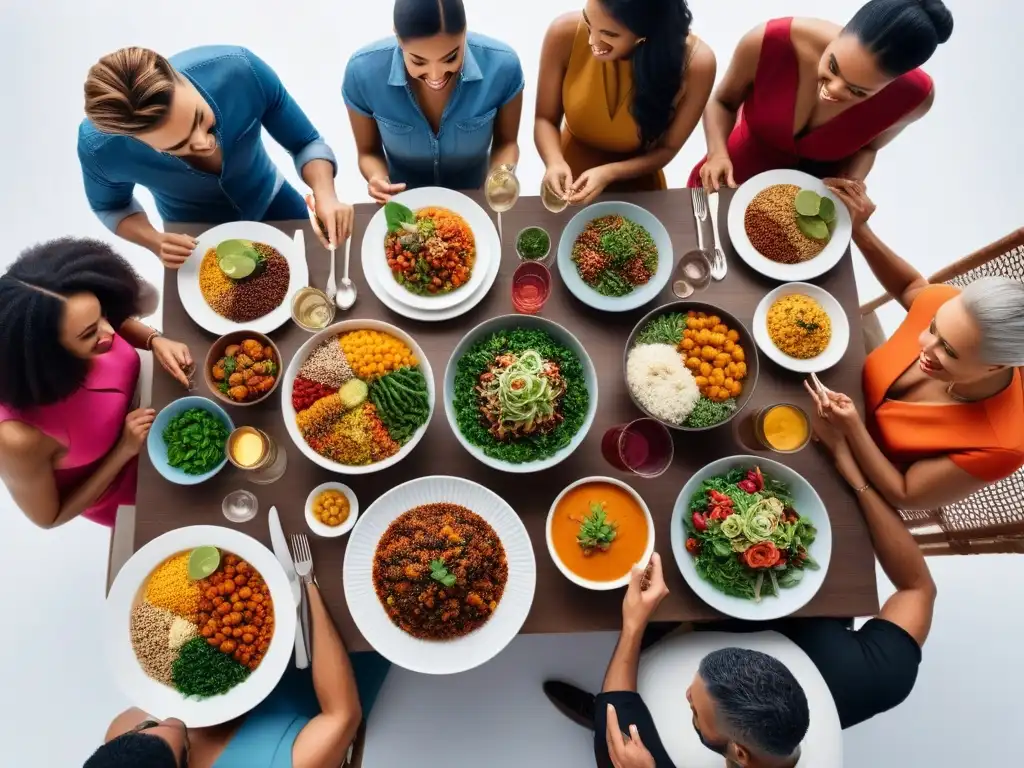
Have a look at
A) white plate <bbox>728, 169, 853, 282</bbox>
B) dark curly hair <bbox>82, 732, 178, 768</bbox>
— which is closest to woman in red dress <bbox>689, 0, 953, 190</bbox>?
white plate <bbox>728, 169, 853, 282</bbox>

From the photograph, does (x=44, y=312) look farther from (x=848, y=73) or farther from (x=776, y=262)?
(x=848, y=73)

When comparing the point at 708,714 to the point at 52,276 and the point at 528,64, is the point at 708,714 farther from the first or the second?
Result: the point at 528,64

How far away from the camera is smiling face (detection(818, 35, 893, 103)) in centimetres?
182

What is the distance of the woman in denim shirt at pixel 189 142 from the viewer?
1.64 m

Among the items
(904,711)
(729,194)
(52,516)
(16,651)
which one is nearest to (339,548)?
(52,516)

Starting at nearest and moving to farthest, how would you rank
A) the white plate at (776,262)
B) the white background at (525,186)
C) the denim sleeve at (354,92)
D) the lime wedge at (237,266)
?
the lime wedge at (237,266)
the white plate at (776,262)
the denim sleeve at (354,92)
the white background at (525,186)

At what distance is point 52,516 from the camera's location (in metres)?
1.93

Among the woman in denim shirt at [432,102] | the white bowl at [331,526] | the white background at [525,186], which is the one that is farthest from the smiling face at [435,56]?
the white background at [525,186]

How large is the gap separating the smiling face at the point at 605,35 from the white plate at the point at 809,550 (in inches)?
54.6

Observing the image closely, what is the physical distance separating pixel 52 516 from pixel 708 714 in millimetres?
2123

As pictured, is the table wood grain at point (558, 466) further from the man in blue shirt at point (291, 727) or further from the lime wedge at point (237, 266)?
the lime wedge at point (237, 266)

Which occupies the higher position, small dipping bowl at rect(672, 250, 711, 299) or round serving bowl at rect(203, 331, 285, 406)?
small dipping bowl at rect(672, 250, 711, 299)

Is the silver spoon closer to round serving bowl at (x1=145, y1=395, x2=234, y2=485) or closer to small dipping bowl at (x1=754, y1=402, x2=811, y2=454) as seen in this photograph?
round serving bowl at (x1=145, y1=395, x2=234, y2=485)

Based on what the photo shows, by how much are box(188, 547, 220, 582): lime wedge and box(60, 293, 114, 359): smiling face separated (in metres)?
0.68
